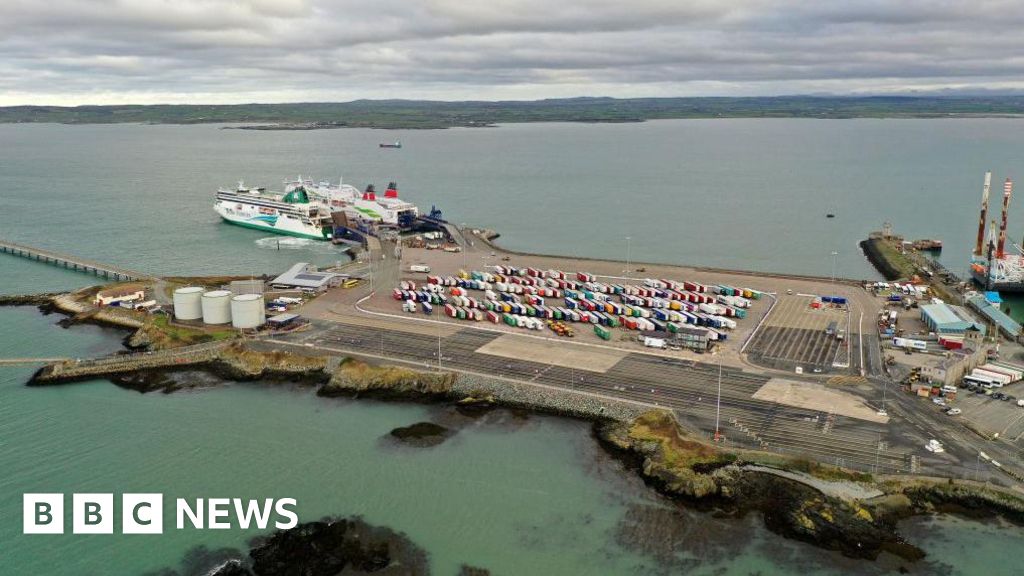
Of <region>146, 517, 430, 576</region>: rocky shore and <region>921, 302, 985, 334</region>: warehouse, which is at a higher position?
<region>921, 302, 985, 334</region>: warehouse

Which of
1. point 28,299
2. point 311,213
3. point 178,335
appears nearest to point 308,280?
point 178,335

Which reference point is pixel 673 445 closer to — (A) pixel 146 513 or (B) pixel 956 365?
(B) pixel 956 365

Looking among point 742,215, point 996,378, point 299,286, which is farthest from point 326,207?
point 996,378

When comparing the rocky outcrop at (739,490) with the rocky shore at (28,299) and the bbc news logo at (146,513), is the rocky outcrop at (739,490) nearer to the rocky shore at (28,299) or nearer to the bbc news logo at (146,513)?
the bbc news logo at (146,513)

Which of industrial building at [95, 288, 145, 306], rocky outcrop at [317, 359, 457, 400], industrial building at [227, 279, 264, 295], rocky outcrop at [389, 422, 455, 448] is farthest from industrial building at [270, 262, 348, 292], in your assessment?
rocky outcrop at [389, 422, 455, 448]

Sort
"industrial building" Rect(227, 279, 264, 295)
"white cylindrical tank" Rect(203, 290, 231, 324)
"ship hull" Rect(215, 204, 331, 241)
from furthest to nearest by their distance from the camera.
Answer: "ship hull" Rect(215, 204, 331, 241), "industrial building" Rect(227, 279, 264, 295), "white cylindrical tank" Rect(203, 290, 231, 324)

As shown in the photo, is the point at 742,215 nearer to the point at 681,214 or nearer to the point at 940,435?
the point at 681,214

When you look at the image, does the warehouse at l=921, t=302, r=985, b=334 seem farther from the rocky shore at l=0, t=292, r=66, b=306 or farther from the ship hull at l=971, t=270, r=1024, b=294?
the rocky shore at l=0, t=292, r=66, b=306
